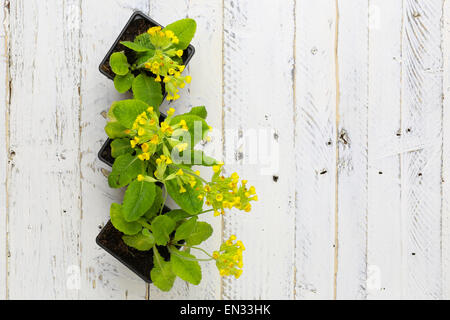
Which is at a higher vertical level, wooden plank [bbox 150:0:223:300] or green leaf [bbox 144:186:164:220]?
wooden plank [bbox 150:0:223:300]

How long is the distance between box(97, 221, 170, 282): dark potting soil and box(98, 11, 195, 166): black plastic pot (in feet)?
0.56

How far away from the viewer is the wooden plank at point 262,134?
118 centimetres

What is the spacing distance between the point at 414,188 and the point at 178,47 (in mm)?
748

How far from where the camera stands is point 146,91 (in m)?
0.98

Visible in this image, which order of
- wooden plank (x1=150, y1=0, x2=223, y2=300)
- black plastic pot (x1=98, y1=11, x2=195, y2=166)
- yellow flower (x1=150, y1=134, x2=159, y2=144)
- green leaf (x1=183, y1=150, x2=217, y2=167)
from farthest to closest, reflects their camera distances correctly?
wooden plank (x1=150, y1=0, x2=223, y2=300)
black plastic pot (x1=98, y1=11, x2=195, y2=166)
green leaf (x1=183, y1=150, x2=217, y2=167)
yellow flower (x1=150, y1=134, x2=159, y2=144)

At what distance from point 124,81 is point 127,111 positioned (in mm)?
128

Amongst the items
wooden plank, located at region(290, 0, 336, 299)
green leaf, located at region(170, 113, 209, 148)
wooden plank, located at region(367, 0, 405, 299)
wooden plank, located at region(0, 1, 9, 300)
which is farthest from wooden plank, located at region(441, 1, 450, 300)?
wooden plank, located at region(0, 1, 9, 300)

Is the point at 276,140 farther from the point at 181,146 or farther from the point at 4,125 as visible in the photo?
the point at 4,125

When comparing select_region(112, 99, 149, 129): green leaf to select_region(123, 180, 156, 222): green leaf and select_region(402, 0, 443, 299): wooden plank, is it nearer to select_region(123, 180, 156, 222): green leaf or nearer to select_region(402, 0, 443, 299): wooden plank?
select_region(123, 180, 156, 222): green leaf

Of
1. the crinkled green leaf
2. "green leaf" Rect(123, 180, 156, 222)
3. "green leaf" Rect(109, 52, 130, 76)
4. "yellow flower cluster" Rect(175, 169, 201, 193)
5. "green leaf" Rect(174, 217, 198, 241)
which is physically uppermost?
"green leaf" Rect(109, 52, 130, 76)

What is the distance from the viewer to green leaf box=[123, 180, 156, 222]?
36.7 inches

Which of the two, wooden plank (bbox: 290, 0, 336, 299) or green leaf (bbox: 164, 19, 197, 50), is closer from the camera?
green leaf (bbox: 164, 19, 197, 50)

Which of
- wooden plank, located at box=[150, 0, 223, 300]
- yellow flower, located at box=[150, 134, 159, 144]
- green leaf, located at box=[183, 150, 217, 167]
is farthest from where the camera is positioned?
wooden plank, located at box=[150, 0, 223, 300]
